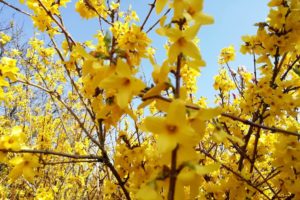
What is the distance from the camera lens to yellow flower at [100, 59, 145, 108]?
46.8 inches

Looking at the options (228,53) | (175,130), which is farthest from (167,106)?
(228,53)

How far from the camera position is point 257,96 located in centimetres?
313

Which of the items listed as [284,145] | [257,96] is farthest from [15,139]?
[257,96]

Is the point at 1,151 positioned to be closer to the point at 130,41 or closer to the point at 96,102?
the point at 96,102

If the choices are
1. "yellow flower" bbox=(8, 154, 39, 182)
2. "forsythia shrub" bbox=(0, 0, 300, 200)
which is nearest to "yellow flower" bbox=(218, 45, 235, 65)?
"forsythia shrub" bbox=(0, 0, 300, 200)

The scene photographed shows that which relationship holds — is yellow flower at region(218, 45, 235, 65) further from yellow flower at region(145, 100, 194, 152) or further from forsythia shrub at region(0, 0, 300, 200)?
yellow flower at region(145, 100, 194, 152)

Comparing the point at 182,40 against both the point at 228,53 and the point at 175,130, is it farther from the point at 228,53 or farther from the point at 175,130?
the point at 228,53

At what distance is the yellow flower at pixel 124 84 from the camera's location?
1189 millimetres

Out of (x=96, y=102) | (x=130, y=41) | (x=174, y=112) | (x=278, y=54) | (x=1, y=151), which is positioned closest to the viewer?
(x=174, y=112)

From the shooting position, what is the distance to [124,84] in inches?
48.4

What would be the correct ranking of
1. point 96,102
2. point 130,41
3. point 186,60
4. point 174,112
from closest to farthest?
point 174,112 < point 186,60 < point 96,102 < point 130,41

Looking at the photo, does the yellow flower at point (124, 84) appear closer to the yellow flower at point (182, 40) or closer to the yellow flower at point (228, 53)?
the yellow flower at point (182, 40)

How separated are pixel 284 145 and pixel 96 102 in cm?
124

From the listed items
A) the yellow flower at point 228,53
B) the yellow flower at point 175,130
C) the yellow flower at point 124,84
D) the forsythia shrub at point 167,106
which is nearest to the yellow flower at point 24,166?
the forsythia shrub at point 167,106
